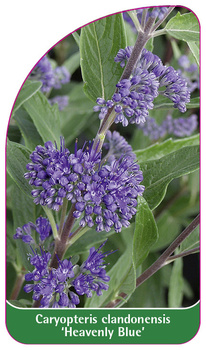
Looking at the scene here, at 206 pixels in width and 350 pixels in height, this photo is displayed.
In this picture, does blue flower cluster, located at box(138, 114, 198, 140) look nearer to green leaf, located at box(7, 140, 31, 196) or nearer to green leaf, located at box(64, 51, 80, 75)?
green leaf, located at box(64, 51, 80, 75)

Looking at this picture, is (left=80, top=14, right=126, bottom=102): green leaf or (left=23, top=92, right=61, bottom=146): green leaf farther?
(left=23, top=92, right=61, bottom=146): green leaf

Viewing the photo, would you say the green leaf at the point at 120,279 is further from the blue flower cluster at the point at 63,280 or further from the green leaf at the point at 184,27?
the green leaf at the point at 184,27

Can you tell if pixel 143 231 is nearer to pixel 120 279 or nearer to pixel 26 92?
pixel 120 279

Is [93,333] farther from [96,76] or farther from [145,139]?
[145,139]

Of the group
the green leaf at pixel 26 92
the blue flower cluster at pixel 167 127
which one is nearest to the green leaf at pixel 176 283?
the blue flower cluster at pixel 167 127

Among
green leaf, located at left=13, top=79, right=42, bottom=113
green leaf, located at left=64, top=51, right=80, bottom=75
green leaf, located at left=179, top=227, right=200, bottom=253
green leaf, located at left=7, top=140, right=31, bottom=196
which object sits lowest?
green leaf, located at left=179, top=227, right=200, bottom=253

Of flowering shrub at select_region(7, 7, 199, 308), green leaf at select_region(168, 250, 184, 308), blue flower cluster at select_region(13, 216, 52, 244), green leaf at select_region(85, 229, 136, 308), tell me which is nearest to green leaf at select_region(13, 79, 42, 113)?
flowering shrub at select_region(7, 7, 199, 308)

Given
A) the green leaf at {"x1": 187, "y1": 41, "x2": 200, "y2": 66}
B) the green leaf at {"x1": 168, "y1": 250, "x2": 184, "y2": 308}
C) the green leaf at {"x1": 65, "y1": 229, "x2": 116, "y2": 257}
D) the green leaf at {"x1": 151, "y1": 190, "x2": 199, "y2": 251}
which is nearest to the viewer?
the green leaf at {"x1": 187, "y1": 41, "x2": 200, "y2": 66}

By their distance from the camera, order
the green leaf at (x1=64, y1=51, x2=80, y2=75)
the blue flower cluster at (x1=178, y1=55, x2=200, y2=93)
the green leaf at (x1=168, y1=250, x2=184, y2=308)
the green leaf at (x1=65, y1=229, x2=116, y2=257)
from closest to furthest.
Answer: the green leaf at (x1=65, y1=229, x2=116, y2=257)
the green leaf at (x1=168, y1=250, x2=184, y2=308)
the blue flower cluster at (x1=178, y1=55, x2=200, y2=93)
the green leaf at (x1=64, y1=51, x2=80, y2=75)
